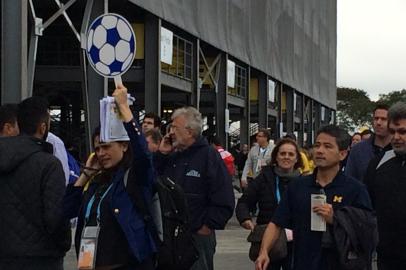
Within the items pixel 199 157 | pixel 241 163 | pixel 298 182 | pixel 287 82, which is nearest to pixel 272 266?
pixel 199 157

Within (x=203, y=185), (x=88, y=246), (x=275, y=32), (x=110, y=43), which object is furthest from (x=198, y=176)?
(x=275, y=32)

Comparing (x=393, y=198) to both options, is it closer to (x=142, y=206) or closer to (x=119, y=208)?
(x=142, y=206)

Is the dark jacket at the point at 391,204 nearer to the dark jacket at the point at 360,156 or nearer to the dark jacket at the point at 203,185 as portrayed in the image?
the dark jacket at the point at 203,185

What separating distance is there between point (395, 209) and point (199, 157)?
70.0 inches

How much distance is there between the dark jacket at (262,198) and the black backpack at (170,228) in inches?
77.6

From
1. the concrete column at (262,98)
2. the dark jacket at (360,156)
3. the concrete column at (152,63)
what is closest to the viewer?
the dark jacket at (360,156)

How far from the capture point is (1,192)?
16.0 feet

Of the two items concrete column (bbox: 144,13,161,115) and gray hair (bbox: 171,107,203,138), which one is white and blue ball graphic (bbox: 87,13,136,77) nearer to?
gray hair (bbox: 171,107,203,138)

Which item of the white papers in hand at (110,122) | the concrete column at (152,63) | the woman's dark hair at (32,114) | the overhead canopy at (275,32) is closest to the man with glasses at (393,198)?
the white papers in hand at (110,122)

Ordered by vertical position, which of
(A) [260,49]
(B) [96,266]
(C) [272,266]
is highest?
(A) [260,49]

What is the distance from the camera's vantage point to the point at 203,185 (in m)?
6.67

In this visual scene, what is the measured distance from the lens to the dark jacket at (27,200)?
15.7 feet

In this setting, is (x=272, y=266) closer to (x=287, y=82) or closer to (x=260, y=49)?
(x=260, y=49)

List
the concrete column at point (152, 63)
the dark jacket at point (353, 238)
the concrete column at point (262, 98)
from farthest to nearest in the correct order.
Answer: the concrete column at point (262, 98)
the concrete column at point (152, 63)
the dark jacket at point (353, 238)
